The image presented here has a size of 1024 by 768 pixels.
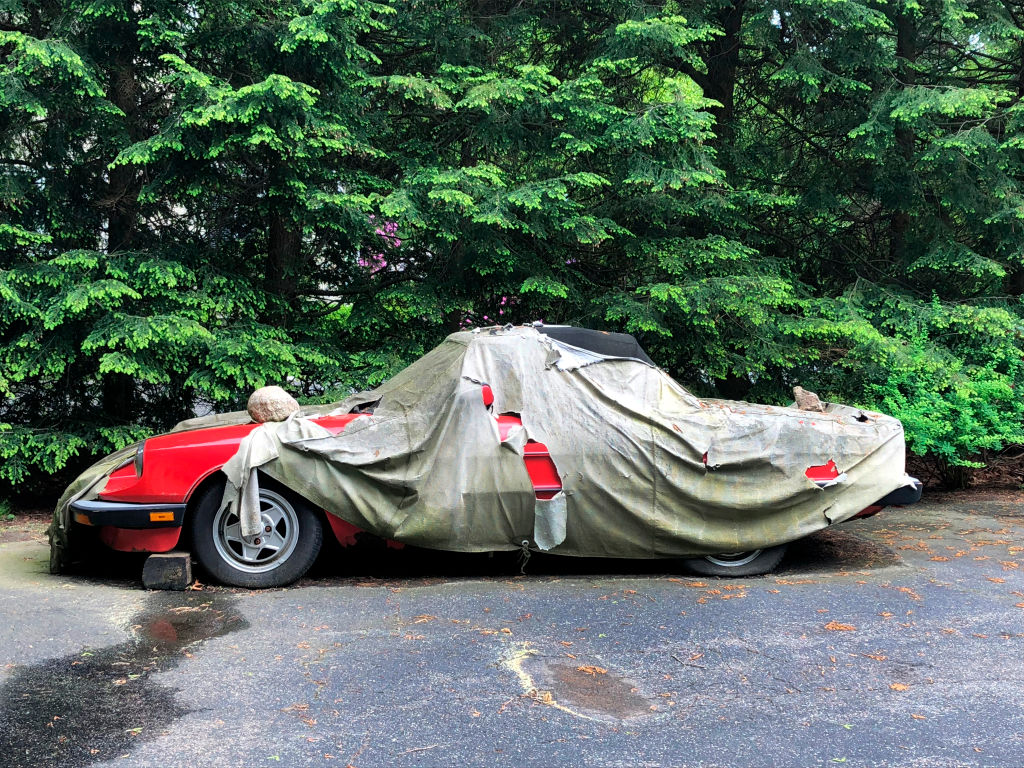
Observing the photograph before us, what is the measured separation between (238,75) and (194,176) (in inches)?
44.4

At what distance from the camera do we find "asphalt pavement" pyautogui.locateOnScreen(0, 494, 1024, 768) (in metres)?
3.53

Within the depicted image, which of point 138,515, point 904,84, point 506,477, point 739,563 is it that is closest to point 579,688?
point 506,477

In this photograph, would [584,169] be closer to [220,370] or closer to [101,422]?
[220,370]

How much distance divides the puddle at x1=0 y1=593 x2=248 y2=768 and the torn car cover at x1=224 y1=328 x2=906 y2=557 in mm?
1000

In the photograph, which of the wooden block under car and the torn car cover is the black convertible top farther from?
the wooden block under car

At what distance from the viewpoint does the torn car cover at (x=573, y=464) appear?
5.92 m

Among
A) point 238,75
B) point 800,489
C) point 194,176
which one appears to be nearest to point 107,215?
point 194,176

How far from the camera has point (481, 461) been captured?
5.95 metres

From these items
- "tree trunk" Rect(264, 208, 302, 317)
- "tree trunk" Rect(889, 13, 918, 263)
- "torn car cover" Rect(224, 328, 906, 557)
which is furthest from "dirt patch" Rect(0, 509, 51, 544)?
"tree trunk" Rect(889, 13, 918, 263)

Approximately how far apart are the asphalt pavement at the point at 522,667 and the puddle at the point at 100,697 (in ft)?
0.04

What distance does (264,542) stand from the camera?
5.88 m

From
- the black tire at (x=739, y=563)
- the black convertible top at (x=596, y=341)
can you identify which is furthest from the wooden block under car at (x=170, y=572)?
the black tire at (x=739, y=563)

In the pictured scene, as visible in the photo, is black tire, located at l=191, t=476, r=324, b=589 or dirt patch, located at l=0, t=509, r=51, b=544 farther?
dirt patch, located at l=0, t=509, r=51, b=544

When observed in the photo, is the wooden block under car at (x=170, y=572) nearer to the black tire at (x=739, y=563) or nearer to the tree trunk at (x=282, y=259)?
the black tire at (x=739, y=563)
